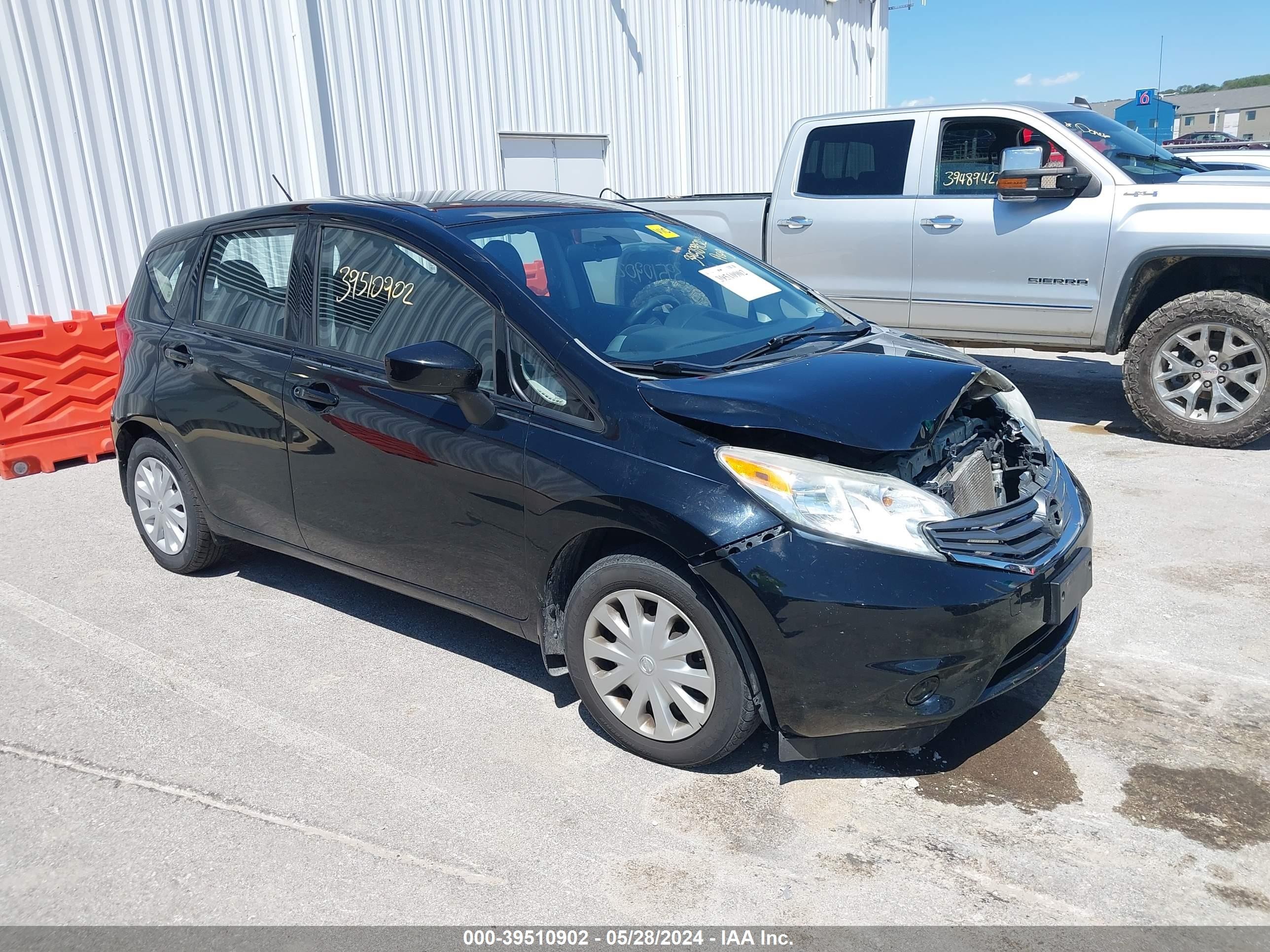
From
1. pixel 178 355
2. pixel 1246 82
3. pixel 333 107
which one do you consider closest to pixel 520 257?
pixel 178 355

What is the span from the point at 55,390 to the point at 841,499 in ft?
20.5

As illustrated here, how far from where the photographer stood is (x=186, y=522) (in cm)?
477

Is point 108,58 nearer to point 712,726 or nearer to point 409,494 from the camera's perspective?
point 409,494

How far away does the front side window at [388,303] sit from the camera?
348 cm

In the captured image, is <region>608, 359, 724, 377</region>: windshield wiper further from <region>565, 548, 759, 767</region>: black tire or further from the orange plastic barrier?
the orange plastic barrier

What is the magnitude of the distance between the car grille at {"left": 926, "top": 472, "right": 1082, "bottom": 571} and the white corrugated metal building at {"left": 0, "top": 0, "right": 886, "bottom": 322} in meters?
7.27

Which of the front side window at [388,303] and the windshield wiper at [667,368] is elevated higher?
the front side window at [388,303]

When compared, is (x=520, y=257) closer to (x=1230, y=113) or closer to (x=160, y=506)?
(x=160, y=506)

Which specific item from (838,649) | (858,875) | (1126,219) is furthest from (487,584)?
(1126,219)

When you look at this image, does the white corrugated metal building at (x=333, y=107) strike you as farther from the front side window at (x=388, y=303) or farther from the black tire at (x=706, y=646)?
the black tire at (x=706, y=646)

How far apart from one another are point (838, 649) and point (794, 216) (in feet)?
18.2

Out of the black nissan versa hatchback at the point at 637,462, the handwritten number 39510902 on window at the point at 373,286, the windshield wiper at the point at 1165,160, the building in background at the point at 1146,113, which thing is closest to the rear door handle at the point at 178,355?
the black nissan versa hatchback at the point at 637,462

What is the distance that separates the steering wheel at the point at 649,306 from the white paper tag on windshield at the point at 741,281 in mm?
328

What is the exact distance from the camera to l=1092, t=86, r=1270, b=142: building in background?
67.8 metres
